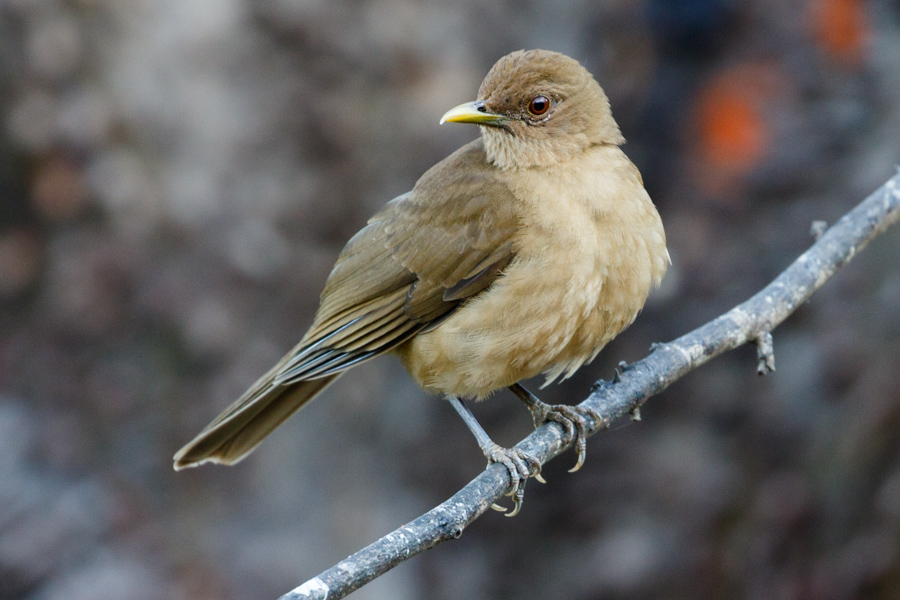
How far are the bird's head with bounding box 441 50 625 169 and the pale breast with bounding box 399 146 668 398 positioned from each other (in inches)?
3.4

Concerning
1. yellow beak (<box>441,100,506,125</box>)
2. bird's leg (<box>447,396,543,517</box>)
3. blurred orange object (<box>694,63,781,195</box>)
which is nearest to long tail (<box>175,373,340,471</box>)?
bird's leg (<box>447,396,543,517</box>)

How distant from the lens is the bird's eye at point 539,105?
3.88m

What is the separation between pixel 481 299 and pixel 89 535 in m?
3.10

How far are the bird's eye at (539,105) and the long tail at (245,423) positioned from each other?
4.63 ft

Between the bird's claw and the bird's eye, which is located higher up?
the bird's eye

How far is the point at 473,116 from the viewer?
3.77 metres

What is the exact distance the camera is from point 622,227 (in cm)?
373

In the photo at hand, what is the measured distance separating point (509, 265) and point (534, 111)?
0.64 metres

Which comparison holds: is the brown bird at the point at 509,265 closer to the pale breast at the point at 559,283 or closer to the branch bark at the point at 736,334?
the pale breast at the point at 559,283

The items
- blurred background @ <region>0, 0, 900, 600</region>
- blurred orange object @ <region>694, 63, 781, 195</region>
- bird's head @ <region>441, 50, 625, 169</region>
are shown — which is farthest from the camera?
blurred orange object @ <region>694, 63, 781, 195</region>

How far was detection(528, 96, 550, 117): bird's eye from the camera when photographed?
3.88 meters

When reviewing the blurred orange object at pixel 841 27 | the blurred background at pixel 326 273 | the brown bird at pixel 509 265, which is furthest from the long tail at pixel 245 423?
the blurred orange object at pixel 841 27

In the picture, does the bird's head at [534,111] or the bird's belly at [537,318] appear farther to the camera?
the bird's head at [534,111]

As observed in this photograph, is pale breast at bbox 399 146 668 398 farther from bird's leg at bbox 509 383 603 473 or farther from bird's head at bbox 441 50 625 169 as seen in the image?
bird's leg at bbox 509 383 603 473
